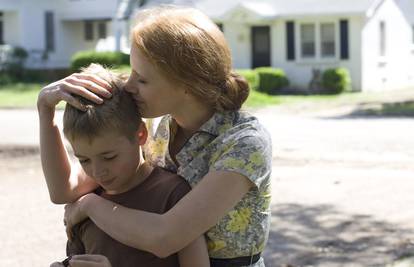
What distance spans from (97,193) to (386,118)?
17569mm

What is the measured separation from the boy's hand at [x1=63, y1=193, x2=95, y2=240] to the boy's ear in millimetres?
215

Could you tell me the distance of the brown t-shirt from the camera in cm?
240

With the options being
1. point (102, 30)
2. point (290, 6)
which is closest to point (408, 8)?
point (290, 6)

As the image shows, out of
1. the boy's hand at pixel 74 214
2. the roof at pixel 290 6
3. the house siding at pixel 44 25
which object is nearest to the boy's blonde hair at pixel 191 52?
the boy's hand at pixel 74 214

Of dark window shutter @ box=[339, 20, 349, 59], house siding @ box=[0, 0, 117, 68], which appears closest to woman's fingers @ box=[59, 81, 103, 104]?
dark window shutter @ box=[339, 20, 349, 59]

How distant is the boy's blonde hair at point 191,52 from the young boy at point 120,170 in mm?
165

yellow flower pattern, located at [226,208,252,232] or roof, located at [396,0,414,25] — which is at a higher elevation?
roof, located at [396,0,414,25]

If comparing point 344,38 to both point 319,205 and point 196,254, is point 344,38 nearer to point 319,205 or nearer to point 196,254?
point 319,205

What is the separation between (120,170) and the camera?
241cm

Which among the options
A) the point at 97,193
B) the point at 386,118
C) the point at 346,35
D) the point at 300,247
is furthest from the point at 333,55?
the point at 97,193

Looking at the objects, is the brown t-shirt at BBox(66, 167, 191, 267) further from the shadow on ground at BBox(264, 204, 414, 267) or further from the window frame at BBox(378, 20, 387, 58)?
the window frame at BBox(378, 20, 387, 58)

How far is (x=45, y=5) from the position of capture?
131ft

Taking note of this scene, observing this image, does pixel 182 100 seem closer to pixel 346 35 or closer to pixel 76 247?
pixel 76 247

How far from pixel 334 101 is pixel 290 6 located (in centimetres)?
696
